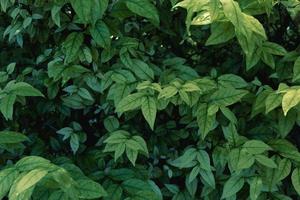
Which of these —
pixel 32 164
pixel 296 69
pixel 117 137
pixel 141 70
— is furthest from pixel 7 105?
pixel 296 69

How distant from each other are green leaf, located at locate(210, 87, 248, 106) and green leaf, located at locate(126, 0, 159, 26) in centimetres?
36

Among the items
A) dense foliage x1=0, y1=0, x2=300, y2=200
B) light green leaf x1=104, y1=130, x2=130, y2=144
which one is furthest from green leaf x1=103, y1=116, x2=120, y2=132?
light green leaf x1=104, y1=130, x2=130, y2=144

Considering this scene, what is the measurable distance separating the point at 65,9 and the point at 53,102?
415 mm

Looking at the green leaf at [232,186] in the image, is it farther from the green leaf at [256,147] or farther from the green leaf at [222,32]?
the green leaf at [222,32]

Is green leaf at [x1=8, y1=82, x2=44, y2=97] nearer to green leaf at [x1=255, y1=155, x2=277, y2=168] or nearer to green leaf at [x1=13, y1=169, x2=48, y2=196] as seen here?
green leaf at [x1=13, y1=169, x2=48, y2=196]

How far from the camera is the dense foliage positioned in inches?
75.2

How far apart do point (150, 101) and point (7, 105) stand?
53 cm

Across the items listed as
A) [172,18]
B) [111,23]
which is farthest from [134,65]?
[172,18]

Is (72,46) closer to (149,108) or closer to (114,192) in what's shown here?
(149,108)

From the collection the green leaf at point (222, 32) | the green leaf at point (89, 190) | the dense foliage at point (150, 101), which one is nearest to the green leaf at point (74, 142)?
the dense foliage at point (150, 101)

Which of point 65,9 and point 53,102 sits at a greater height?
point 65,9

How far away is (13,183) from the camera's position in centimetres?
174

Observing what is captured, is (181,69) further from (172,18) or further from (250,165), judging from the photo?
(250,165)

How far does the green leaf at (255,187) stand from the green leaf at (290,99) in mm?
339
